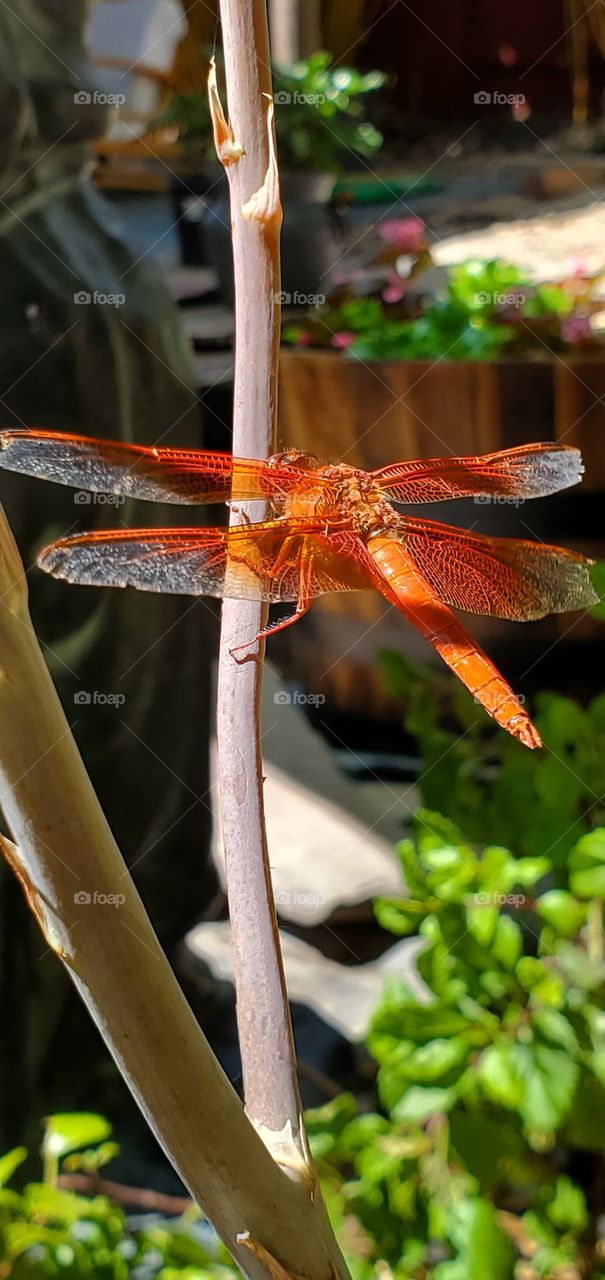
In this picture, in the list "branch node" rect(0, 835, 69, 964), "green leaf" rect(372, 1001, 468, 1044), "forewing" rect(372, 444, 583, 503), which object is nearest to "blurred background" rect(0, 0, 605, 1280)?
"green leaf" rect(372, 1001, 468, 1044)

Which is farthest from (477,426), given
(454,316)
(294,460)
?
(294,460)

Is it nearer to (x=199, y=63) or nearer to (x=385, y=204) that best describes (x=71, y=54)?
(x=199, y=63)

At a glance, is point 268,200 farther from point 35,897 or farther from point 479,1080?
point 479,1080

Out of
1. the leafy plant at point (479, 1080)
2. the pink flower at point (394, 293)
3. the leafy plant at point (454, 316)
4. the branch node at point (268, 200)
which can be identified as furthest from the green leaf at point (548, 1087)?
the pink flower at point (394, 293)

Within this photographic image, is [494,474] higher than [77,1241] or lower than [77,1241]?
higher

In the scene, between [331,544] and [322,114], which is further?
[322,114]

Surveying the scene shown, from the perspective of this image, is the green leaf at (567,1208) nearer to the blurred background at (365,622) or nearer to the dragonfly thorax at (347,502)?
the blurred background at (365,622)
